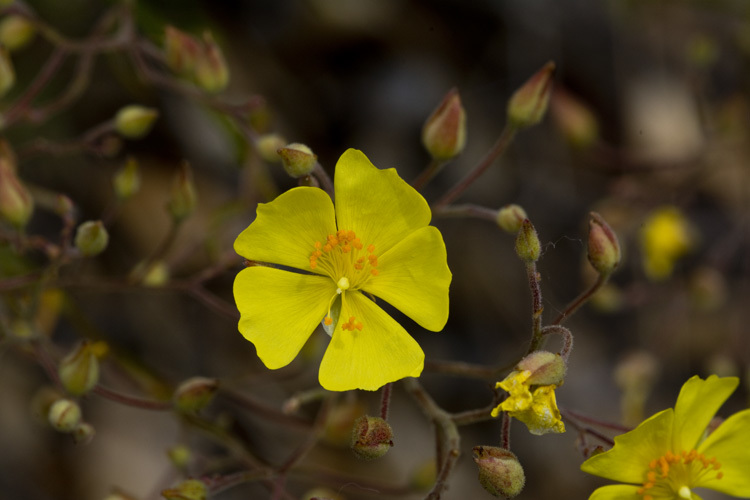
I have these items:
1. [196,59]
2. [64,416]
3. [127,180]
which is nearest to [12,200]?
[127,180]

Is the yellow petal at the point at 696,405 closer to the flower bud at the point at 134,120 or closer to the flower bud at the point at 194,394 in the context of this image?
the flower bud at the point at 194,394

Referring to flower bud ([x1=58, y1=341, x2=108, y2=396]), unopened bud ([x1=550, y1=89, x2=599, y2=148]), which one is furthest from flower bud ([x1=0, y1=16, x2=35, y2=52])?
unopened bud ([x1=550, y1=89, x2=599, y2=148])

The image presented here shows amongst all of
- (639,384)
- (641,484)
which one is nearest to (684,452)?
(641,484)

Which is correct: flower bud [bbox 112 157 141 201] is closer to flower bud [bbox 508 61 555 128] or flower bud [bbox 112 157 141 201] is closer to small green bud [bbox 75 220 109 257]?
small green bud [bbox 75 220 109 257]

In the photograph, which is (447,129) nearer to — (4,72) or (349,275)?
(349,275)

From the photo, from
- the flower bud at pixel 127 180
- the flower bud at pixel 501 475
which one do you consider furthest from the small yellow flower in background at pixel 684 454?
the flower bud at pixel 127 180
